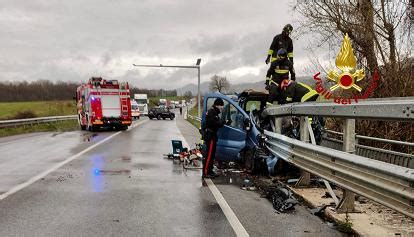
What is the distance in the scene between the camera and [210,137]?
9680mm

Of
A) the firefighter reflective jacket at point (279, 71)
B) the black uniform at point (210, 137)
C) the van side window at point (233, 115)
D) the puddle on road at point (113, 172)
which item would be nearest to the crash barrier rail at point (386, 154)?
the firefighter reflective jacket at point (279, 71)

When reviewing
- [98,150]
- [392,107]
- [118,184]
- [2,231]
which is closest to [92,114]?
[98,150]

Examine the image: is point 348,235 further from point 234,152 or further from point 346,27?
point 346,27

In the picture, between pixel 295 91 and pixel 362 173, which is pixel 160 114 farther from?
pixel 362 173

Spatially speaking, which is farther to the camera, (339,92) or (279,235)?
(339,92)

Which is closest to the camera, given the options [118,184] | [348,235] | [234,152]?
[348,235]

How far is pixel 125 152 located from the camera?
14.7m

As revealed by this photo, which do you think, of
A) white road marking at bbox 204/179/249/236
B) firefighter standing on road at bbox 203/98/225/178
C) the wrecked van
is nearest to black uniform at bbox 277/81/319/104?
the wrecked van

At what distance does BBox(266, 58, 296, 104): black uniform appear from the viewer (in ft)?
32.6

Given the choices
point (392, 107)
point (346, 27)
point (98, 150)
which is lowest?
point (98, 150)

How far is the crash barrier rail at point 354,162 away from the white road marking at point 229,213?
1.29 metres

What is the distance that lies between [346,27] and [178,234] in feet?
36.3

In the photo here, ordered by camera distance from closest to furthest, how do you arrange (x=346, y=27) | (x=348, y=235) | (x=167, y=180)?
1. (x=348, y=235)
2. (x=167, y=180)
3. (x=346, y=27)

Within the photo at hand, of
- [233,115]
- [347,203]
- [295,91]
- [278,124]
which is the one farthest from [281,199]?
[233,115]
